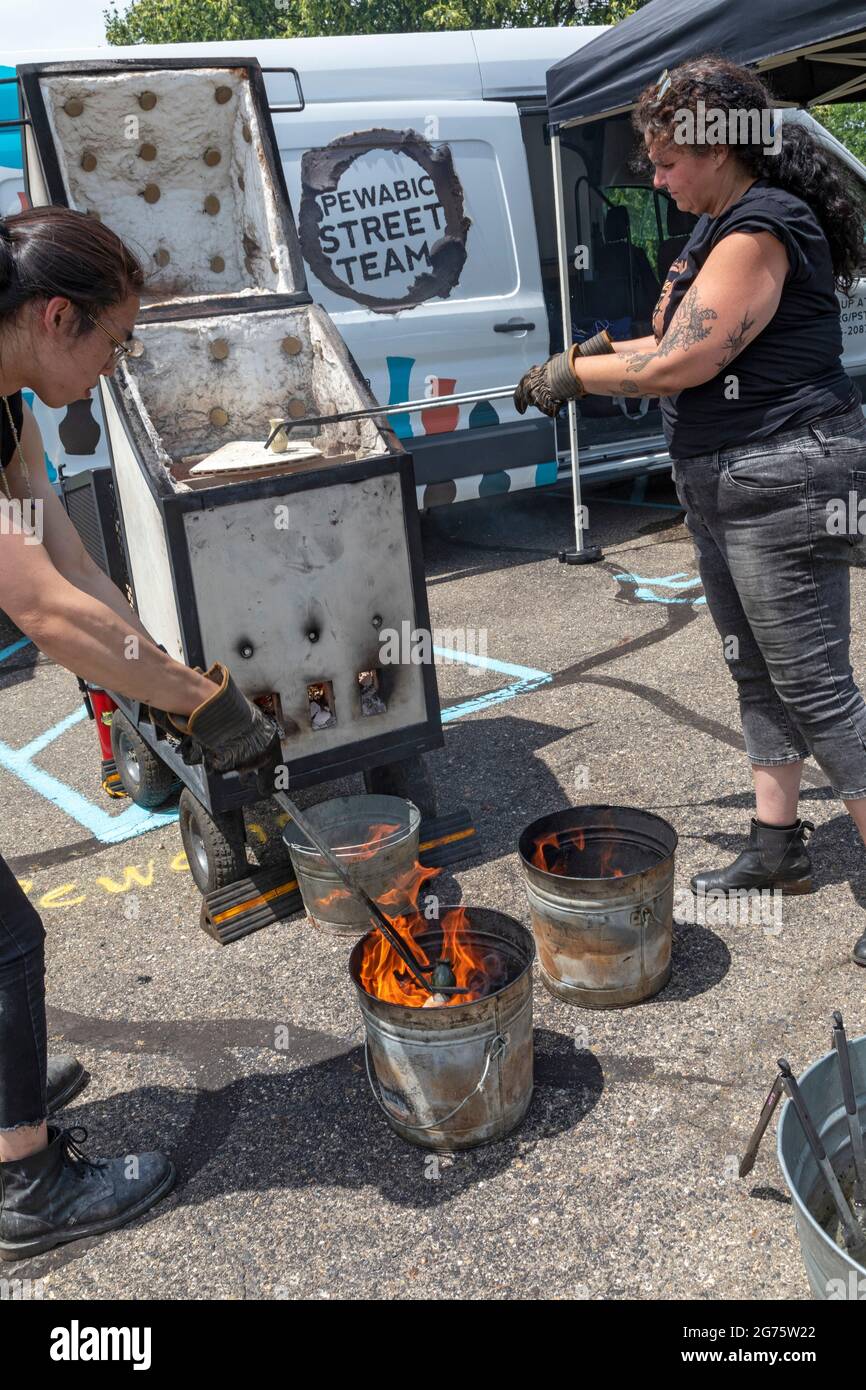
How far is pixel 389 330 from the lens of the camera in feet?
23.4

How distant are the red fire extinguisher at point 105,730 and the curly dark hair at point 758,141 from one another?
3.25 metres

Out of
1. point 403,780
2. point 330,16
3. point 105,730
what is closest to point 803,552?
point 403,780

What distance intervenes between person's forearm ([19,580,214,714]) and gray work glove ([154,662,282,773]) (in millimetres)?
139

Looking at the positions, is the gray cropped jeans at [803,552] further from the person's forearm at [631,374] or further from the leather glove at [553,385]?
the leather glove at [553,385]

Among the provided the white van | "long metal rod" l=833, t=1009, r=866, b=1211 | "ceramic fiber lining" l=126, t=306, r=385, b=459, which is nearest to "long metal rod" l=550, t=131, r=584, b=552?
the white van

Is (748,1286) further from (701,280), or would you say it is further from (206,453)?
(206,453)

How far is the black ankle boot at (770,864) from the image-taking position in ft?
11.5

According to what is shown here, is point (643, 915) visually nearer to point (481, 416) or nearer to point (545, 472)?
point (481, 416)

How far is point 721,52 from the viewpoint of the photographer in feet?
15.8

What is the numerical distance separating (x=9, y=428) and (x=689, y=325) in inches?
65.8

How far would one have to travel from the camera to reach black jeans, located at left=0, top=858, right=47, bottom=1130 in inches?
94.5

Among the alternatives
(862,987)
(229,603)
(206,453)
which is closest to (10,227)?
(229,603)

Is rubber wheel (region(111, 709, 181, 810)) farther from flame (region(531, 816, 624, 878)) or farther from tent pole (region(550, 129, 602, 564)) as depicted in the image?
tent pole (region(550, 129, 602, 564))
